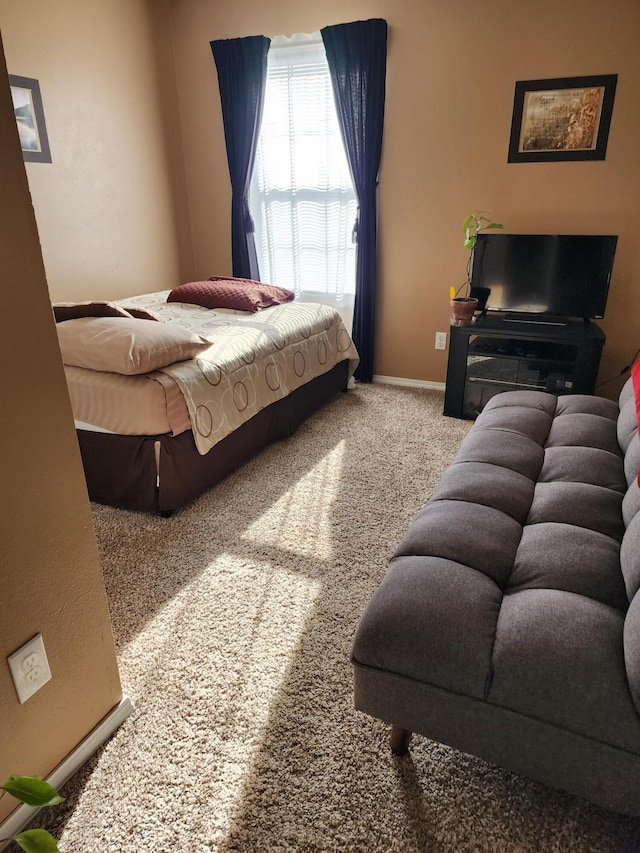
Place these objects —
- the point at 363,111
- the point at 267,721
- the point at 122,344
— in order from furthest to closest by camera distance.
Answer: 1. the point at 363,111
2. the point at 122,344
3. the point at 267,721

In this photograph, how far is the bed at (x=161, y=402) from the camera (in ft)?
7.38

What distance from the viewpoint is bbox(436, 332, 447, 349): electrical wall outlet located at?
3889 millimetres

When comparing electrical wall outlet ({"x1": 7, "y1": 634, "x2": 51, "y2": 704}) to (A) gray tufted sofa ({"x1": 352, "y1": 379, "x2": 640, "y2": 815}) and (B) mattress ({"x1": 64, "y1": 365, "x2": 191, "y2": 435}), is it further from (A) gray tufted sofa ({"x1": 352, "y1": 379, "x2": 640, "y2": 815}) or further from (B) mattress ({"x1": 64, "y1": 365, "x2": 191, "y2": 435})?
(B) mattress ({"x1": 64, "y1": 365, "x2": 191, "y2": 435})

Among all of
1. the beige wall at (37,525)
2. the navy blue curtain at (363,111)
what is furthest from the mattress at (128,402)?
the navy blue curtain at (363,111)

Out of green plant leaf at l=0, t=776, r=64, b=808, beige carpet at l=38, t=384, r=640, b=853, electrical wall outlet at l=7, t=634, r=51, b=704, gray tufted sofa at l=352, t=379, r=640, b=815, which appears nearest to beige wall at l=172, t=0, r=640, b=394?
beige carpet at l=38, t=384, r=640, b=853

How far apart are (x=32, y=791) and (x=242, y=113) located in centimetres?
414

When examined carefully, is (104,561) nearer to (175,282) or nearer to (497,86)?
(175,282)

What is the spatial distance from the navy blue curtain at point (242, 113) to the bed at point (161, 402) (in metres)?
1.55

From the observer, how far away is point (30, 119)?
3141mm

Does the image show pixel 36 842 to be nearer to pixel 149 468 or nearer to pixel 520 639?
pixel 520 639

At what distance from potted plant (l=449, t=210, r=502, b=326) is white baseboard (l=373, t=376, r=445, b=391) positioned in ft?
2.19

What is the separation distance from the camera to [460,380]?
3445 mm

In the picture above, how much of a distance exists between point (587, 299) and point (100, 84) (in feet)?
10.9

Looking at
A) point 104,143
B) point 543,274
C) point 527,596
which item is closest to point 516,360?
point 543,274
